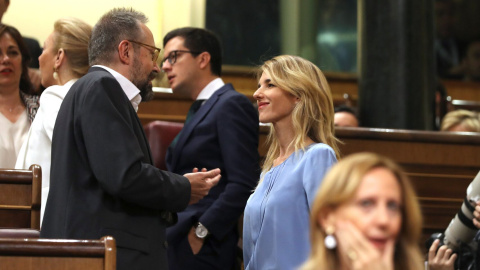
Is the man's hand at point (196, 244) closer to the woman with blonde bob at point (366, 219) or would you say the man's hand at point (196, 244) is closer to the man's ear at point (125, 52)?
the man's ear at point (125, 52)

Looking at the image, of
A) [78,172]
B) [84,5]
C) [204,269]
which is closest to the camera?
[78,172]

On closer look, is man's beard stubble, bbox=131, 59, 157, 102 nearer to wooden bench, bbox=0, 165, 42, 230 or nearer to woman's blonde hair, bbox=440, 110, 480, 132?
wooden bench, bbox=0, 165, 42, 230

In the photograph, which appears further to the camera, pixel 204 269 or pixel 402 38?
pixel 402 38

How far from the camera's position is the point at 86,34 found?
3.84 metres

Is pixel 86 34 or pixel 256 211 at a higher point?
pixel 86 34

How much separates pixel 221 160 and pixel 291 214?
109 centimetres

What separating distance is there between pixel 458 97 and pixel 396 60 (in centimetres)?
345

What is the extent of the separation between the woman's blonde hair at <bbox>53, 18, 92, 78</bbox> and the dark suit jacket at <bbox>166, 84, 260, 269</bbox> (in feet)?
2.05

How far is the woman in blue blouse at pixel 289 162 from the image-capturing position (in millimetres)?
3029

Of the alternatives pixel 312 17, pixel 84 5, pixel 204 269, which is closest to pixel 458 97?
pixel 312 17

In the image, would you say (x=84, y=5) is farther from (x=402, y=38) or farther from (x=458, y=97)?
(x=458, y=97)

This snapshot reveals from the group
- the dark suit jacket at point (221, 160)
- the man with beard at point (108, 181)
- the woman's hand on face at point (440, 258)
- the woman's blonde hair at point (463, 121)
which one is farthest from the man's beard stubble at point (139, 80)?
the woman's blonde hair at point (463, 121)

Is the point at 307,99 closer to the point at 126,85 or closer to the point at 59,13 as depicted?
the point at 126,85

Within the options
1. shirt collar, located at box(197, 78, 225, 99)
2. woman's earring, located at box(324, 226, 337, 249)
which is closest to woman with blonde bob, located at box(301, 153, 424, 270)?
woman's earring, located at box(324, 226, 337, 249)
